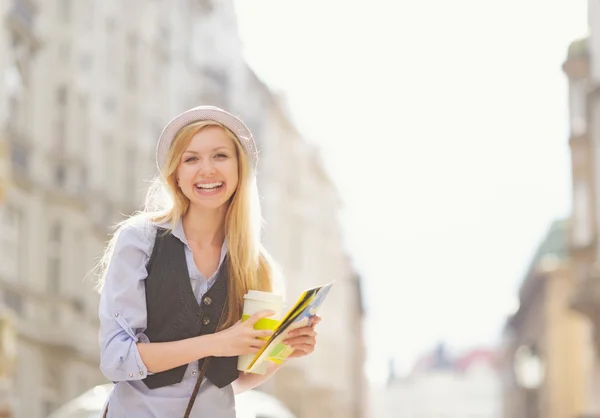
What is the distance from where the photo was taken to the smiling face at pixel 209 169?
11.2ft

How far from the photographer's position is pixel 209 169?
341 centimetres

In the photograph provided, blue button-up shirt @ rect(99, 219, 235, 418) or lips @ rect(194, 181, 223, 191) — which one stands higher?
lips @ rect(194, 181, 223, 191)

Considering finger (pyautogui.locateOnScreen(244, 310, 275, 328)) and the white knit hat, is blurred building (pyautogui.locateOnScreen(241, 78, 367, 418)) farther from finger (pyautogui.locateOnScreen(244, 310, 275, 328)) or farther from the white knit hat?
finger (pyautogui.locateOnScreen(244, 310, 275, 328))

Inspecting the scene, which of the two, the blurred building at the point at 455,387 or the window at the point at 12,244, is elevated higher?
the blurred building at the point at 455,387

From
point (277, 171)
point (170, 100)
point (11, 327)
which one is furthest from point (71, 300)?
point (277, 171)

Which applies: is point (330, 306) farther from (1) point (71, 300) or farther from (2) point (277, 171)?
(1) point (71, 300)

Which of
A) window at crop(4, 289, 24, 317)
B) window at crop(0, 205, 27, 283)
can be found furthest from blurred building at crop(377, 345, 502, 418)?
window at crop(4, 289, 24, 317)

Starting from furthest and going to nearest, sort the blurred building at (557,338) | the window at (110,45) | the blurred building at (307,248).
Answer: the blurred building at (557,338), the blurred building at (307,248), the window at (110,45)

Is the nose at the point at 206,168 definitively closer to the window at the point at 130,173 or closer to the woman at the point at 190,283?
the woman at the point at 190,283

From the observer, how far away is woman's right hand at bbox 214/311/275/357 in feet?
10.6

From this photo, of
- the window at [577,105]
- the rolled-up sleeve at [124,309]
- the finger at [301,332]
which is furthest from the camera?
the window at [577,105]

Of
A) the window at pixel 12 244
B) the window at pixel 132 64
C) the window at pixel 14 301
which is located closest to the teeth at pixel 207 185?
the window at pixel 12 244

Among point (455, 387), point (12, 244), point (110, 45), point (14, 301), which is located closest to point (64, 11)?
point (110, 45)

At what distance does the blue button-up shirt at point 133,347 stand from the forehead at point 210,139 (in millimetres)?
254
